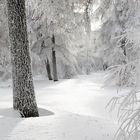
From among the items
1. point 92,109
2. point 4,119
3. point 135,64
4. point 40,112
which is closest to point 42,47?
point 92,109

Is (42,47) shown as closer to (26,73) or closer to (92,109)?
(92,109)

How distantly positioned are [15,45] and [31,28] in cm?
1393

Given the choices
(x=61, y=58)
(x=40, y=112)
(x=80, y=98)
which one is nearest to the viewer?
(x=40, y=112)

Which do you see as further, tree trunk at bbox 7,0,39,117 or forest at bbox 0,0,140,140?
tree trunk at bbox 7,0,39,117

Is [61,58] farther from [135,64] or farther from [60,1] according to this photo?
[135,64]

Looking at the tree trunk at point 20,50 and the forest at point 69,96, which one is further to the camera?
the tree trunk at point 20,50

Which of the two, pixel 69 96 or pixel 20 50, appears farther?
pixel 69 96

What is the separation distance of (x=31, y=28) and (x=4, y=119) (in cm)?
1535

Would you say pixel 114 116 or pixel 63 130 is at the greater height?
pixel 63 130

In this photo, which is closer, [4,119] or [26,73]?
[4,119]

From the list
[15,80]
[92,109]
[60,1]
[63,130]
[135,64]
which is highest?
[60,1]

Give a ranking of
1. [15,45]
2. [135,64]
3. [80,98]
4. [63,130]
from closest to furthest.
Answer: [135,64] < [63,130] < [15,45] < [80,98]

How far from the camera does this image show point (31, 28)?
21.8 meters

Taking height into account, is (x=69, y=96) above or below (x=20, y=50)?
below
